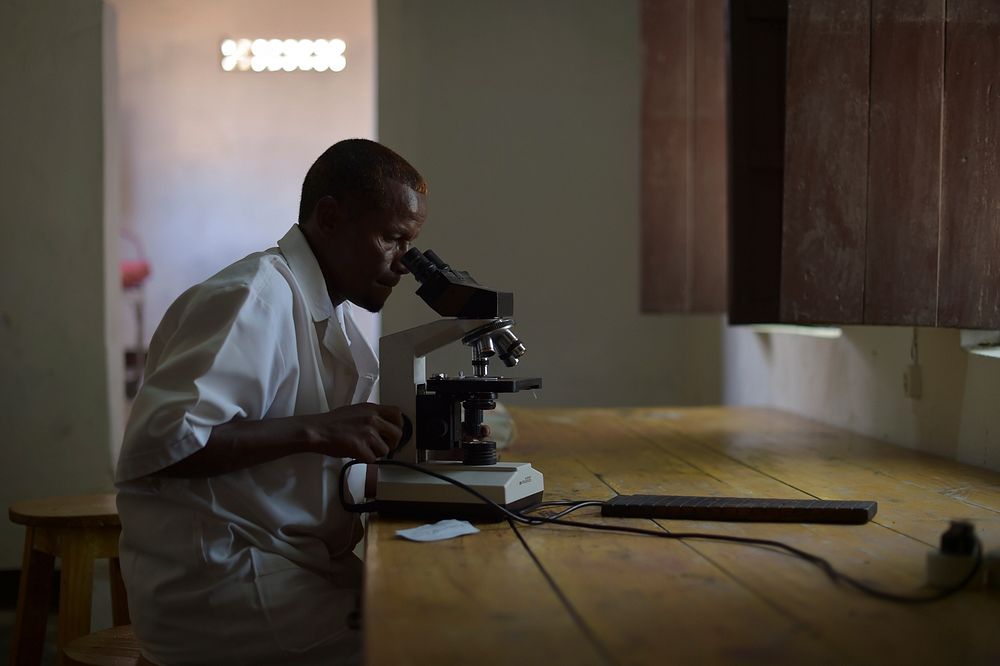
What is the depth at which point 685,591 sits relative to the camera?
1.16 meters

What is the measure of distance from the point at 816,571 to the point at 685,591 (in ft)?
0.64

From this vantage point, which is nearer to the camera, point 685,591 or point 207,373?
point 685,591

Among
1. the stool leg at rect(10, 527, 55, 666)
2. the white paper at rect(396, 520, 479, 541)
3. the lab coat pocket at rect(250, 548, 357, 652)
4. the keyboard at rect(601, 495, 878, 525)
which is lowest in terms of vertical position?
the stool leg at rect(10, 527, 55, 666)

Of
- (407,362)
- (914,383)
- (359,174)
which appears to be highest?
(359,174)

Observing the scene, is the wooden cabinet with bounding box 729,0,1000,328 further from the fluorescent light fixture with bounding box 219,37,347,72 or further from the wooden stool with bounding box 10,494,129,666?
the fluorescent light fixture with bounding box 219,37,347,72


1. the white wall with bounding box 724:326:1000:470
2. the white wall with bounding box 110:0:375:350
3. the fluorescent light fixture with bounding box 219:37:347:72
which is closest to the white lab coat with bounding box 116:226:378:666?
the white wall with bounding box 724:326:1000:470

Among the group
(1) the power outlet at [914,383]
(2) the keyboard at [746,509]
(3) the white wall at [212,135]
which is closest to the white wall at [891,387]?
(1) the power outlet at [914,383]

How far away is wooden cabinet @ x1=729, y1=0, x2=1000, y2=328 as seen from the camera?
2094 mm

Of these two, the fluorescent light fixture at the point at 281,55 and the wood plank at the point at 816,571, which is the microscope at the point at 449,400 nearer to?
the wood plank at the point at 816,571

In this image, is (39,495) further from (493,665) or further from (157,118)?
(157,118)

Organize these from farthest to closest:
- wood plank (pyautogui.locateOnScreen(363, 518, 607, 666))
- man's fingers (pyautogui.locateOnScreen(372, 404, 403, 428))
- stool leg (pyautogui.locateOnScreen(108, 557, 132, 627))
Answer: stool leg (pyautogui.locateOnScreen(108, 557, 132, 627)), man's fingers (pyautogui.locateOnScreen(372, 404, 403, 428)), wood plank (pyautogui.locateOnScreen(363, 518, 607, 666))

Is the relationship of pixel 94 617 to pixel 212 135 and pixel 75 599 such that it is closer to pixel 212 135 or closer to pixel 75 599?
pixel 75 599

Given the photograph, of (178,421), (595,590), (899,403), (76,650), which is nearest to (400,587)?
(595,590)

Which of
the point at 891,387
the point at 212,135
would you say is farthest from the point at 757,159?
the point at 212,135
